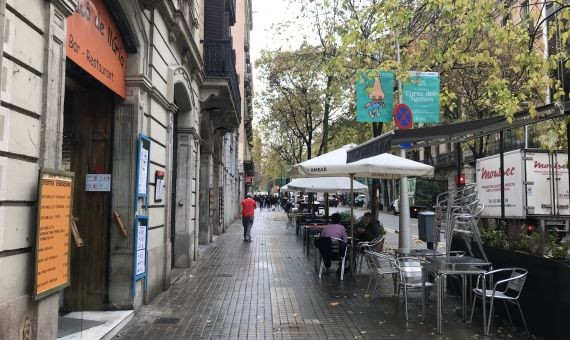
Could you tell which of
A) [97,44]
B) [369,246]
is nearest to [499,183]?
[369,246]

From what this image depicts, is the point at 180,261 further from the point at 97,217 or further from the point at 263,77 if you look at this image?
the point at 263,77

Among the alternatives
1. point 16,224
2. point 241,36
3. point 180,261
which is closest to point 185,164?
point 180,261

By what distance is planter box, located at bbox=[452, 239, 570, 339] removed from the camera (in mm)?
5613

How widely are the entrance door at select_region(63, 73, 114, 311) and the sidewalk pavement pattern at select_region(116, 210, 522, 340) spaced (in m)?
0.83

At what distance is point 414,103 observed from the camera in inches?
414

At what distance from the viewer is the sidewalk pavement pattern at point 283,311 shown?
20.8ft

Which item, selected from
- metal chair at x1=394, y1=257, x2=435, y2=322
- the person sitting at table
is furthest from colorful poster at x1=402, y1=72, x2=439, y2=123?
metal chair at x1=394, y1=257, x2=435, y2=322

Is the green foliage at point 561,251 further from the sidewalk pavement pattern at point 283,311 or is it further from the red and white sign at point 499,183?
the red and white sign at point 499,183

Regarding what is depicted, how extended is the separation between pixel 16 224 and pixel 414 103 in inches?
328

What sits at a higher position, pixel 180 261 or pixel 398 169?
pixel 398 169

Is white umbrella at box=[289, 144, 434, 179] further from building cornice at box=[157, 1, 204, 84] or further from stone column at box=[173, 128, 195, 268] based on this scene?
building cornice at box=[157, 1, 204, 84]

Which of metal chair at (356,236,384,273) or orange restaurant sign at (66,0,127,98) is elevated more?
orange restaurant sign at (66,0,127,98)

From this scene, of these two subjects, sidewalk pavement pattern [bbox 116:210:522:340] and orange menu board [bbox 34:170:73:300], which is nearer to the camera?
orange menu board [bbox 34:170:73:300]

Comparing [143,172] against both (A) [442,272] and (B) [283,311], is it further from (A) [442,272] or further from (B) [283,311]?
(A) [442,272]
